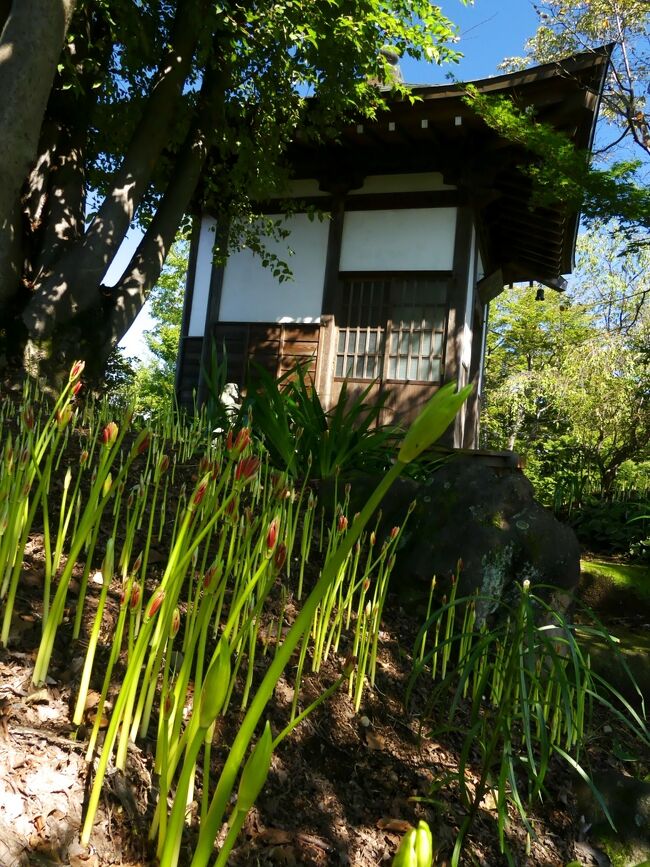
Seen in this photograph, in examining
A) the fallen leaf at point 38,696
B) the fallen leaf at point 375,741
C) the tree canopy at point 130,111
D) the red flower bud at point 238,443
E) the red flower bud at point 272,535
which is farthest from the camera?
the tree canopy at point 130,111

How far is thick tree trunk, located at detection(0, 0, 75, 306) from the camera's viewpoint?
11.2 ft

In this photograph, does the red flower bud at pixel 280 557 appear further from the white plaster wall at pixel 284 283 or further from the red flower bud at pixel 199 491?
the white plaster wall at pixel 284 283

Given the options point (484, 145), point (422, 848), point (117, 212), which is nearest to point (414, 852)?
point (422, 848)

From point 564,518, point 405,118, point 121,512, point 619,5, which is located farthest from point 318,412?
point 619,5

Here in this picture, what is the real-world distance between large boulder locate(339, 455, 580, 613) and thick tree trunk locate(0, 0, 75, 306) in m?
2.84

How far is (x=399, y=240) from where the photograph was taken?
7805 mm

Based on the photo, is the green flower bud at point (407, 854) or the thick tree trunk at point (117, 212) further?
A: the thick tree trunk at point (117, 212)

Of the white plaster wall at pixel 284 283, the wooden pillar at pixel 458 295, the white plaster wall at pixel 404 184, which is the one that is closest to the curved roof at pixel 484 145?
the white plaster wall at pixel 404 184

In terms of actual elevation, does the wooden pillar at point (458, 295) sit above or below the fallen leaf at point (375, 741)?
above

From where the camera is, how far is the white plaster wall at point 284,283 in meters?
8.05

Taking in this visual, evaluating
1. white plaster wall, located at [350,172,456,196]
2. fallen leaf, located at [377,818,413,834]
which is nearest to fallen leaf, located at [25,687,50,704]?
fallen leaf, located at [377,818,413,834]

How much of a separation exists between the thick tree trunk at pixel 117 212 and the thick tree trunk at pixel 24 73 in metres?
0.75

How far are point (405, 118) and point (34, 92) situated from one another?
428 centimetres

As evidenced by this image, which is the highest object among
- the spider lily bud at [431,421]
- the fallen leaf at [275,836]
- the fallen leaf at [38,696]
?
the spider lily bud at [431,421]
